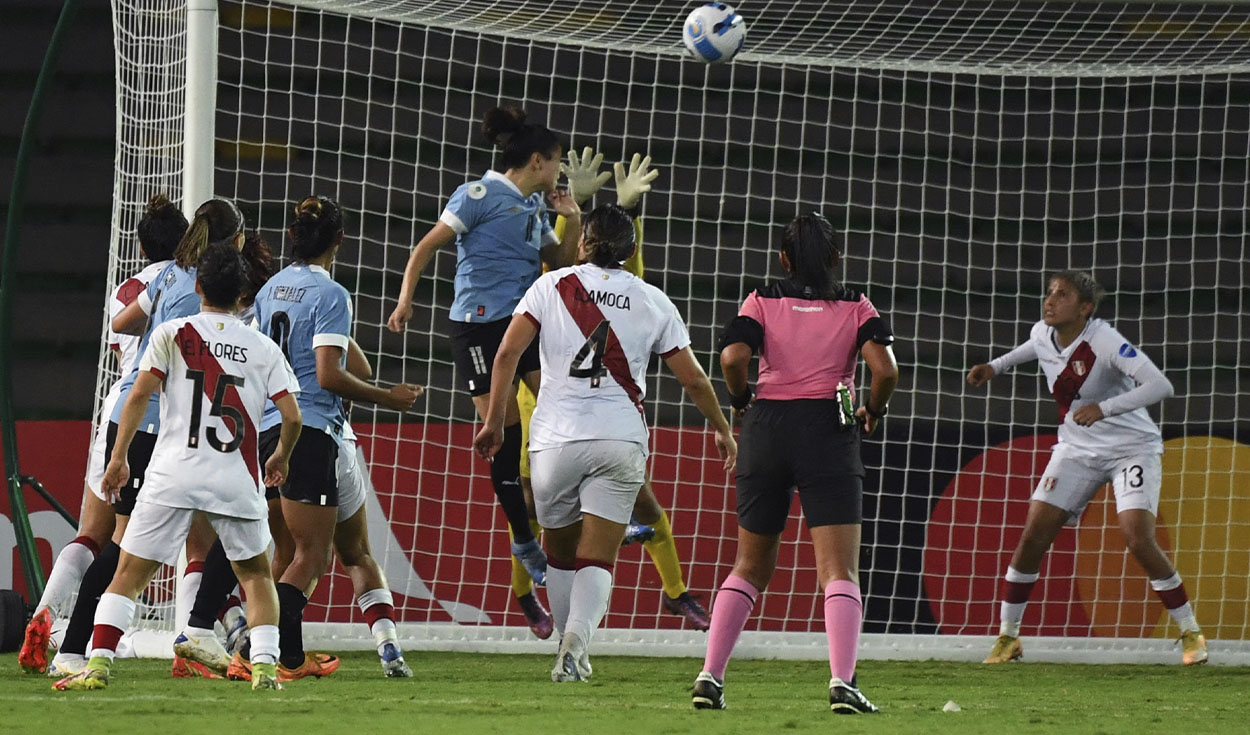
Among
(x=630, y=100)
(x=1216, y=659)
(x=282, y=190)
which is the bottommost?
(x=1216, y=659)

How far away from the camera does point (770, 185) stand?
977 cm

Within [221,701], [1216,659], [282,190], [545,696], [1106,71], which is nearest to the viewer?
[221,701]

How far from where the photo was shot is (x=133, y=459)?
19.4 feet

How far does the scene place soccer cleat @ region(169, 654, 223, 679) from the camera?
5957 millimetres

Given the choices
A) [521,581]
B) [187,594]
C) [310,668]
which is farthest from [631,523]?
[187,594]

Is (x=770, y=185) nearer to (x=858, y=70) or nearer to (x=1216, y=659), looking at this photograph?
(x=858, y=70)

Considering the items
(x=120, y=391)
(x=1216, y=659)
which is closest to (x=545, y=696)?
(x=120, y=391)

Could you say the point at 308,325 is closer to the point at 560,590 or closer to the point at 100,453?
the point at 100,453

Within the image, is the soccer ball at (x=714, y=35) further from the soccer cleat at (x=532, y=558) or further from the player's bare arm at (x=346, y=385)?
the player's bare arm at (x=346, y=385)

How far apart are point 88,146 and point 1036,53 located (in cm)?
542

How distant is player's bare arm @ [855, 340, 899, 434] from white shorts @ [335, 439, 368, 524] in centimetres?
189

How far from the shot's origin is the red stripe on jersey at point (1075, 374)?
25.9ft

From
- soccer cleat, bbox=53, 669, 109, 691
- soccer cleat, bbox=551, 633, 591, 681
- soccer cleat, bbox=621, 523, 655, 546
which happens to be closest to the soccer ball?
soccer cleat, bbox=621, 523, 655, 546

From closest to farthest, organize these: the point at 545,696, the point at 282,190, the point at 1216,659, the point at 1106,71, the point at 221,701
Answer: the point at 221,701 → the point at 545,696 → the point at 1216,659 → the point at 1106,71 → the point at 282,190
